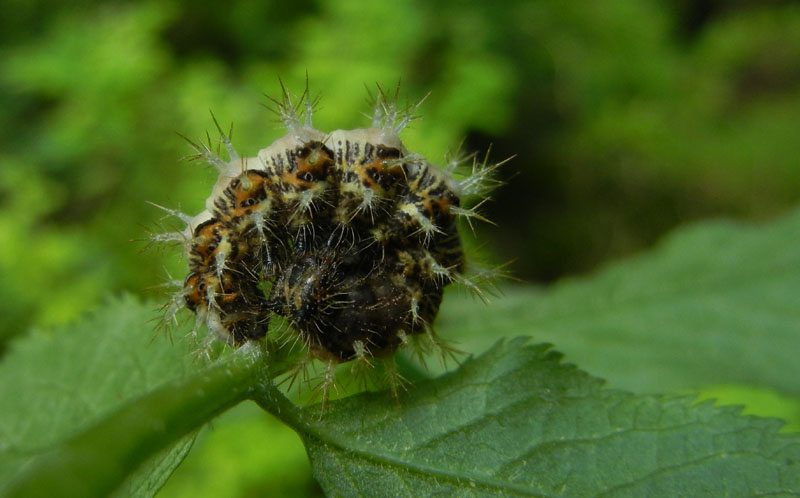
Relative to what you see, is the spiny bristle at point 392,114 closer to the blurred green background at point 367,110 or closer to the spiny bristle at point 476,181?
the spiny bristle at point 476,181

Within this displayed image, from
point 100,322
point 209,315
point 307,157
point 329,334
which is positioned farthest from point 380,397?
point 100,322

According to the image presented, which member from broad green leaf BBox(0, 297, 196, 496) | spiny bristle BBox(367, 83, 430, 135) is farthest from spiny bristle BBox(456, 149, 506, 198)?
broad green leaf BBox(0, 297, 196, 496)

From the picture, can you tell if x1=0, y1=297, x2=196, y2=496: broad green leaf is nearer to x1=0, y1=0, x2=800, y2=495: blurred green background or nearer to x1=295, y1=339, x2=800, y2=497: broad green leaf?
x1=295, y1=339, x2=800, y2=497: broad green leaf

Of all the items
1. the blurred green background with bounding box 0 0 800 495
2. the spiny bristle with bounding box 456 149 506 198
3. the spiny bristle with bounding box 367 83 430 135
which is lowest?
the blurred green background with bounding box 0 0 800 495

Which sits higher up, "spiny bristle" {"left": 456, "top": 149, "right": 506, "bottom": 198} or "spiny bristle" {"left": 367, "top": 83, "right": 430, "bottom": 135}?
"spiny bristle" {"left": 367, "top": 83, "right": 430, "bottom": 135}

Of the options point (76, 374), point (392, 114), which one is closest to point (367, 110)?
point (392, 114)

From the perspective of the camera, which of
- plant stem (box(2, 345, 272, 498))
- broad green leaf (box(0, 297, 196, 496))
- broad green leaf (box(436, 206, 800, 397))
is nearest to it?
plant stem (box(2, 345, 272, 498))

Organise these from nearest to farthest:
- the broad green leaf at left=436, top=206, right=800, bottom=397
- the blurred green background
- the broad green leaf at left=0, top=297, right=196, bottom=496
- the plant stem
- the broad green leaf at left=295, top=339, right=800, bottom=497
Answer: the plant stem → the broad green leaf at left=295, top=339, right=800, bottom=497 → the broad green leaf at left=0, top=297, right=196, bottom=496 → the broad green leaf at left=436, top=206, right=800, bottom=397 → the blurred green background

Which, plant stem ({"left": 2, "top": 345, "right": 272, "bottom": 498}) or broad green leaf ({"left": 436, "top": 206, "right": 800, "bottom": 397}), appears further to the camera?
broad green leaf ({"left": 436, "top": 206, "right": 800, "bottom": 397})
